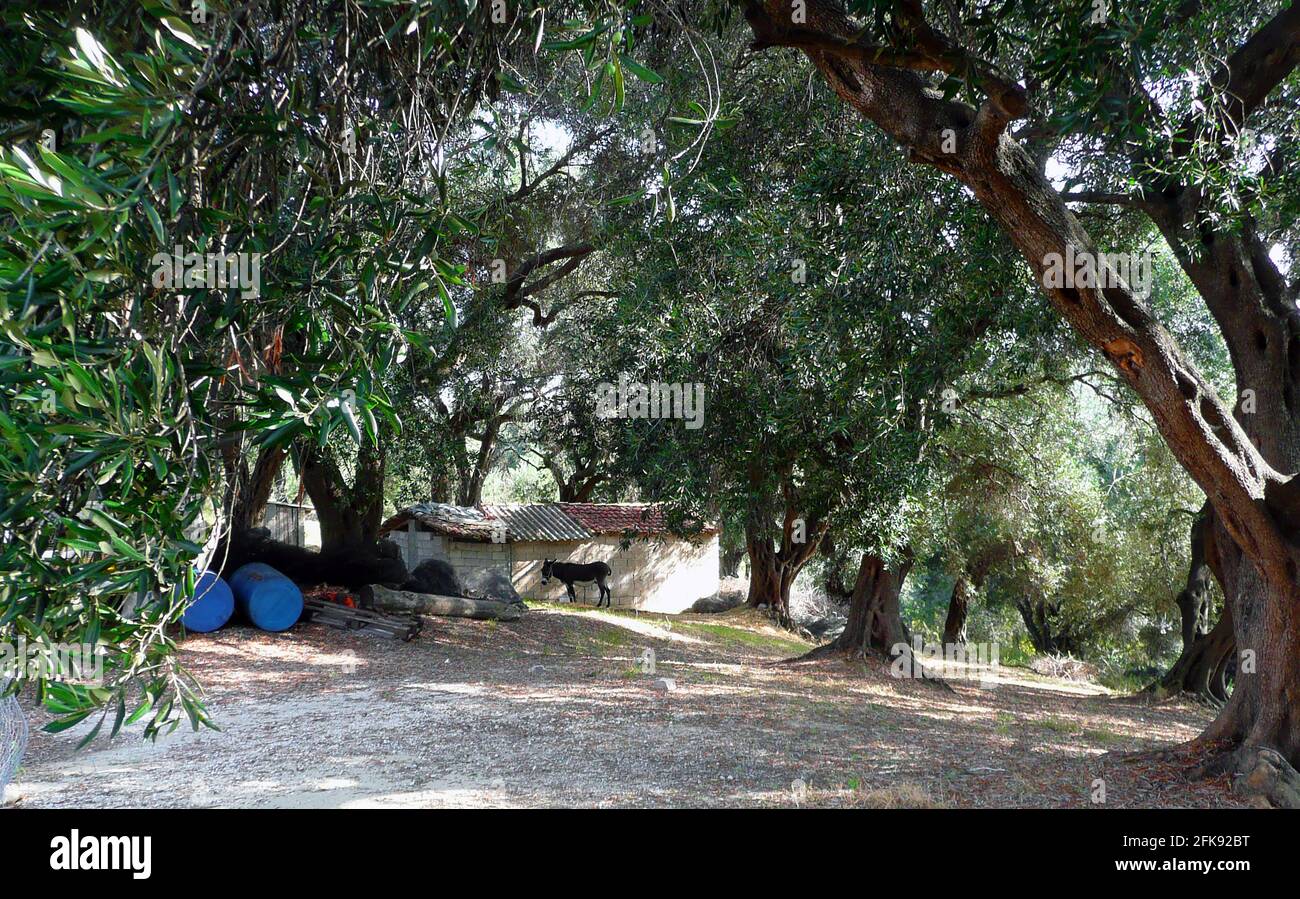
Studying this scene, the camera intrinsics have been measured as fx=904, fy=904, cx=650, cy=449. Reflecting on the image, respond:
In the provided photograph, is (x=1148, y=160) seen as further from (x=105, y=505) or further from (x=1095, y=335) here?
(x=105, y=505)

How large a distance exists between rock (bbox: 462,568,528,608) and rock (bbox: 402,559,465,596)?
565 mm

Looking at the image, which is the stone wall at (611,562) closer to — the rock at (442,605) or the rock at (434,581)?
the rock at (434,581)

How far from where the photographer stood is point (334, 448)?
14.9m

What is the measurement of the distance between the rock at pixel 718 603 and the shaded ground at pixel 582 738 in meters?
10.9

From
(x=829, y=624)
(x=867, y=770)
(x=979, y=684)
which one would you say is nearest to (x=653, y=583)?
(x=829, y=624)

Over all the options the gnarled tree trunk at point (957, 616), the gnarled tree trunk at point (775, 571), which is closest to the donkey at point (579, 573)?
the gnarled tree trunk at point (775, 571)

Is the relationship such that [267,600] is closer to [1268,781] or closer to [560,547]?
[1268,781]

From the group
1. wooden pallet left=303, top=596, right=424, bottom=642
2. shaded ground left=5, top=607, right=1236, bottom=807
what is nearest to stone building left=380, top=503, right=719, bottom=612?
wooden pallet left=303, top=596, right=424, bottom=642

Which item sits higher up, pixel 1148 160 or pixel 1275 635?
pixel 1148 160

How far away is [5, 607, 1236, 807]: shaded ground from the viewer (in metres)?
7.06

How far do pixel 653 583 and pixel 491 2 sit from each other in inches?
1062

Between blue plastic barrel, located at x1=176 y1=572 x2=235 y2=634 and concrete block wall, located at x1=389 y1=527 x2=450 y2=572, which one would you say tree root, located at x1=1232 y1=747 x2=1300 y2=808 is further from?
concrete block wall, located at x1=389 y1=527 x2=450 y2=572

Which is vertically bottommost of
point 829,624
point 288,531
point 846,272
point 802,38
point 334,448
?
point 829,624

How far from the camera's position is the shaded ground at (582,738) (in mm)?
7059
